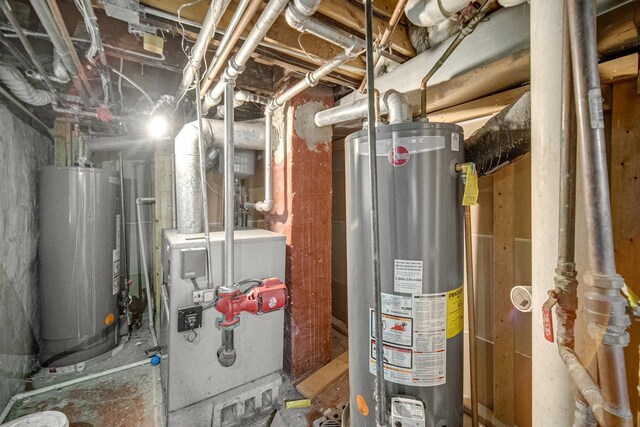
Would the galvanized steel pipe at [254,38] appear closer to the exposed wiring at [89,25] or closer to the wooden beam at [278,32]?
the wooden beam at [278,32]

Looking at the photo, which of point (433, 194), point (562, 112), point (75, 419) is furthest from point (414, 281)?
point (75, 419)

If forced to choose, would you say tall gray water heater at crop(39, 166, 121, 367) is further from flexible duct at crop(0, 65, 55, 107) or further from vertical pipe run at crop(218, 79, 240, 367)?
vertical pipe run at crop(218, 79, 240, 367)

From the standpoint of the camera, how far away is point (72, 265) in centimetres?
216

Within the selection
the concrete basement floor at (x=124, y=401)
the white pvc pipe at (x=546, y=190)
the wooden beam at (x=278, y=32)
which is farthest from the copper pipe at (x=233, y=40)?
the concrete basement floor at (x=124, y=401)

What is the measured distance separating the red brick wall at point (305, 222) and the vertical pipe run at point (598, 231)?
1640 millimetres

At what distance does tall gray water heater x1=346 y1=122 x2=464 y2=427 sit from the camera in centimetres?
90

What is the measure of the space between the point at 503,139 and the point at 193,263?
5.25 feet

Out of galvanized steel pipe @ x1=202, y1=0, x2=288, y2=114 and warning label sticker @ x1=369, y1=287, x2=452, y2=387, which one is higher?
galvanized steel pipe @ x1=202, y1=0, x2=288, y2=114

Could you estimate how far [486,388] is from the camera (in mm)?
1566

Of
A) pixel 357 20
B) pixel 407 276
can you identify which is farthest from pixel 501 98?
pixel 407 276

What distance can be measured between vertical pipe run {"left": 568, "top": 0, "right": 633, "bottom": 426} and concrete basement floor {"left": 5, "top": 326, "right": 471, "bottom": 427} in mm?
1479

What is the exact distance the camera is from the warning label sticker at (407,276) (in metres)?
→ 0.91

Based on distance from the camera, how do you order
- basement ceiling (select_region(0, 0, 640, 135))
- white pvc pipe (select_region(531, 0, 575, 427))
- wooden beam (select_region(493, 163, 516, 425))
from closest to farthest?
1. white pvc pipe (select_region(531, 0, 575, 427))
2. basement ceiling (select_region(0, 0, 640, 135))
3. wooden beam (select_region(493, 163, 516, 425))

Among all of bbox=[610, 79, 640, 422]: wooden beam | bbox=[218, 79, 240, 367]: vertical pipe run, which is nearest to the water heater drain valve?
bbox=[218, 79, 240, 367]: vertical pipe run
